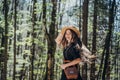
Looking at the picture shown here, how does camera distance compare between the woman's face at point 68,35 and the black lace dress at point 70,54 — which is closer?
the black lace dress at point 70,54

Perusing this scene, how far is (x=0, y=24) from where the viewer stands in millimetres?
22672

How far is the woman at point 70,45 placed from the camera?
367cm

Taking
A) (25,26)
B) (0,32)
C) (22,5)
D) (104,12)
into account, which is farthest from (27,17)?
(22,5)

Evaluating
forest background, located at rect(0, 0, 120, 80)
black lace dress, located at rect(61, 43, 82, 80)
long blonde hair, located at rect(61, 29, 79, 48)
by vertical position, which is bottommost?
forest background, located at rect(0, 0, 120, 80)

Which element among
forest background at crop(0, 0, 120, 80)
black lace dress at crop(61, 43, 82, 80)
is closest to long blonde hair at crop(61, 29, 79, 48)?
black lace dress at crop(61, 43, 82, 80)

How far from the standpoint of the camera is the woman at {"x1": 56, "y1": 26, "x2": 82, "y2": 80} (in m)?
3.67

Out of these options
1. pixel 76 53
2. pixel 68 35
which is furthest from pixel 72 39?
pixel 76 53

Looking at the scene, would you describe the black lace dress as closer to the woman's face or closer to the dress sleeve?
the dress sleeve

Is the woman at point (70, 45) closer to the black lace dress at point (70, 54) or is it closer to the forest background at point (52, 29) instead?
the black lace dress at point (70, 54)

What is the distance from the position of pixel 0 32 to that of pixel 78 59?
23578 mm

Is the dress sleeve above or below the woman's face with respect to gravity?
below

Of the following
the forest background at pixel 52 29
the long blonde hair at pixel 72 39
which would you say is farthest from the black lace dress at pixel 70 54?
the forest background at pixel 52 29

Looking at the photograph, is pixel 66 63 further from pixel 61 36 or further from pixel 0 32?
pixel 0 32

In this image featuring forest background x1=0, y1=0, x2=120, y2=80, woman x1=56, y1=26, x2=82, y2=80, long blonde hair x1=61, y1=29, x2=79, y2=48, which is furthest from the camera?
forest background x1=0, y1=0, x2=120, y2=80
